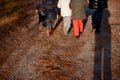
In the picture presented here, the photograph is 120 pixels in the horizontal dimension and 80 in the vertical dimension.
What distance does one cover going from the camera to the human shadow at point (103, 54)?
6.42 m

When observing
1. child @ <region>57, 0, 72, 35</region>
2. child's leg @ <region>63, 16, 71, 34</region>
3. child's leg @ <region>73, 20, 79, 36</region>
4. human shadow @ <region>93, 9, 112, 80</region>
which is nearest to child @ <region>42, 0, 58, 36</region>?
child @ <region>57, 0, 72, 35</region>

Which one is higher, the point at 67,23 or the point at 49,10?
the point at 49,10

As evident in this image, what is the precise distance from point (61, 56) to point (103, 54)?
120 cm

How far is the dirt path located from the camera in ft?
21.2

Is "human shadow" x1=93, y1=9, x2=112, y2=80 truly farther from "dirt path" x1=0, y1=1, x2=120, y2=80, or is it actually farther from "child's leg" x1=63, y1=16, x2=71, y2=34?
"child's leg" x1=63, y1=16, x2=71, y2=34

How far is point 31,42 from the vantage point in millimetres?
8109

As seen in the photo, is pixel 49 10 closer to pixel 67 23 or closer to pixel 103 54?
pixel 67 23

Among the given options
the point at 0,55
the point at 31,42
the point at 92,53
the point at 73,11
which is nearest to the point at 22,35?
the point at 31,42

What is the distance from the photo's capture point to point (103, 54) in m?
7.30

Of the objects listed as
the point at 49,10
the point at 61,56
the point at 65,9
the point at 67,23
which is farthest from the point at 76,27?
the point at 61,56

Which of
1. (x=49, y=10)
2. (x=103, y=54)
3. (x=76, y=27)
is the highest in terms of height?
(x=49, y=10)

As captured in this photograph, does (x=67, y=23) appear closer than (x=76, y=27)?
No

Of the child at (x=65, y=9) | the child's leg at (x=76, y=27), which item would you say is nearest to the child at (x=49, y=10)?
the child at (x=65, y=9)

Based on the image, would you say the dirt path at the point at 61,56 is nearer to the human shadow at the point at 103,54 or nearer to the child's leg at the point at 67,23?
the human shadow at the point at 103,54
